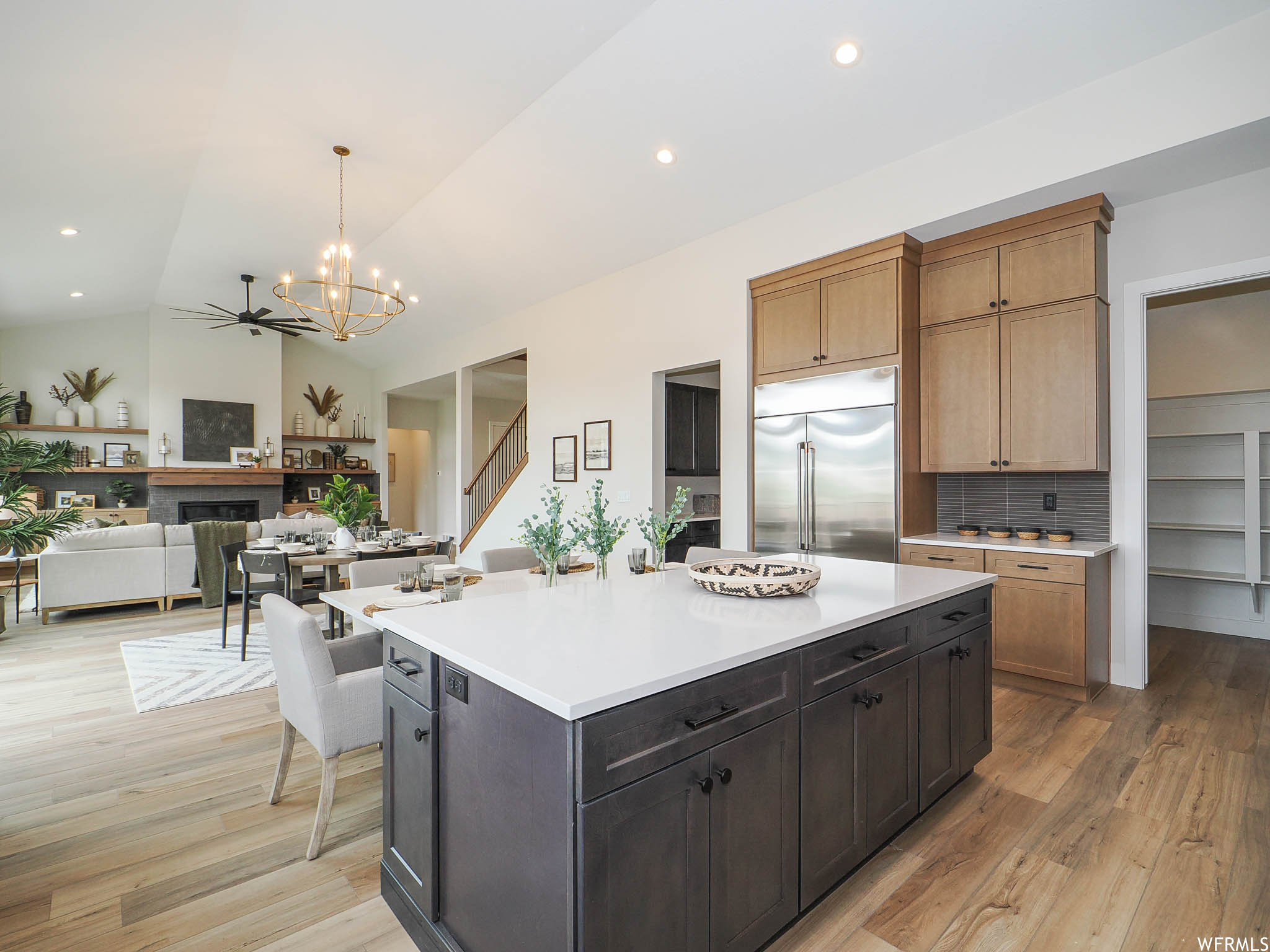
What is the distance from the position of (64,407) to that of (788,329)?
31.7 ft

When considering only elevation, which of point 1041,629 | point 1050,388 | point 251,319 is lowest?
point 1041,629

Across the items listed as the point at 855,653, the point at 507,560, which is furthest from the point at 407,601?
the point at 855,653

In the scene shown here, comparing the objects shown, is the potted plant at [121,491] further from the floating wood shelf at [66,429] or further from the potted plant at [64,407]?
the potted plant at [64,407]

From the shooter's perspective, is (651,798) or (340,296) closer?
(651,798)

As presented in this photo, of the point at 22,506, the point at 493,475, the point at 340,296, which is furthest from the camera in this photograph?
the point at 493,475

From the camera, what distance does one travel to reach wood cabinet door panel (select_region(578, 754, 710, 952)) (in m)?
1.16

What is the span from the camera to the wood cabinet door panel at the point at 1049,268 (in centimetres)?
359

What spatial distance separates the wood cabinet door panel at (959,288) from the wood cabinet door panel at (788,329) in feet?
2.37

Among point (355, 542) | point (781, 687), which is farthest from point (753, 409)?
point (781, 687)

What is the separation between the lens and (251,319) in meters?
7.23

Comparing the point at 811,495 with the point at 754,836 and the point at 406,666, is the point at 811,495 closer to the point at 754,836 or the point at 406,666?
the point at 754,836

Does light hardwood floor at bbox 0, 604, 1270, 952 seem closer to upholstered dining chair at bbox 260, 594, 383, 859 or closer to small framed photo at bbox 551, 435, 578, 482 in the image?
upholstered dining chair at bbox 260, 594, 383, 859

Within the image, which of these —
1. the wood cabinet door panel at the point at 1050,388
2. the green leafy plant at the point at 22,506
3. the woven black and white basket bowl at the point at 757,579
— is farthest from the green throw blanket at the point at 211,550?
the wood cabinet door panel at the point at 1050,388

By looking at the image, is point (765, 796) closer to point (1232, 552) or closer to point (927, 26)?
point (927, 26)
